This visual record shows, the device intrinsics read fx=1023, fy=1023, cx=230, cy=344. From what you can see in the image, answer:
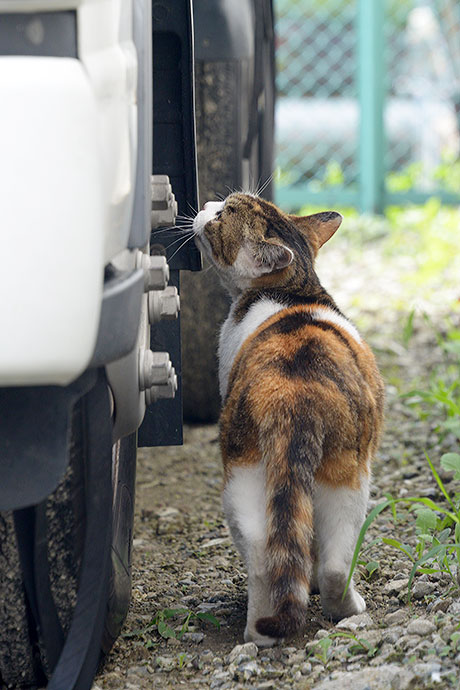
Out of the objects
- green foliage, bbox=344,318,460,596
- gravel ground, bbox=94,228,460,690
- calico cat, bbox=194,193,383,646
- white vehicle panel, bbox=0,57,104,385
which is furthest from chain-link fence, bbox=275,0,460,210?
white vehicle panel, bbox=0,57,104,385

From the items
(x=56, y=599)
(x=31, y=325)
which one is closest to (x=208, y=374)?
(x=56, y=599)

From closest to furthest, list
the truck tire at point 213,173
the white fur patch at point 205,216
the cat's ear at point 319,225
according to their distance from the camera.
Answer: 1. the white fur patch at point 205,216
2. the cat's ear at point 319,225
3. the truck tire at point 213,173

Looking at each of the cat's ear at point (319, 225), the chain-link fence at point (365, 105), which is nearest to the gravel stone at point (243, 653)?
the cat's ear at point (319, 225)

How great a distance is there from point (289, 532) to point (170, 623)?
0.39 m

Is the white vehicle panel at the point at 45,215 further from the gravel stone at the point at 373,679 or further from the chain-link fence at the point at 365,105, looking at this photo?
the chain-link fence at the point at 365,105

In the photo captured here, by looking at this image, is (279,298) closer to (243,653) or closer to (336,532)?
(336,532)

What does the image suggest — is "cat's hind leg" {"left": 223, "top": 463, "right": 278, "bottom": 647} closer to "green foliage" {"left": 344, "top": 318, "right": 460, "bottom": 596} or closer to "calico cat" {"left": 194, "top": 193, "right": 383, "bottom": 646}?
"calico cat" {"left": 194, "top": 193, "right": 383, "bottom": 646}

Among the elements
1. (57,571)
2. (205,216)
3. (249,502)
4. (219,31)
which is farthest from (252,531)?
(219,31)

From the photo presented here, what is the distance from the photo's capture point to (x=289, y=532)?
171 centimetres

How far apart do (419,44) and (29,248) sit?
7445 millimetres

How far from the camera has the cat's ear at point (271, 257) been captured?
2.08 m

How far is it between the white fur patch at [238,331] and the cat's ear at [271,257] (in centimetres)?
7

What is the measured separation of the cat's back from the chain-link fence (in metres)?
5.87

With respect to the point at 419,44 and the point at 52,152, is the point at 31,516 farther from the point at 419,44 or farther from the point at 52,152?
the point at 419,44
